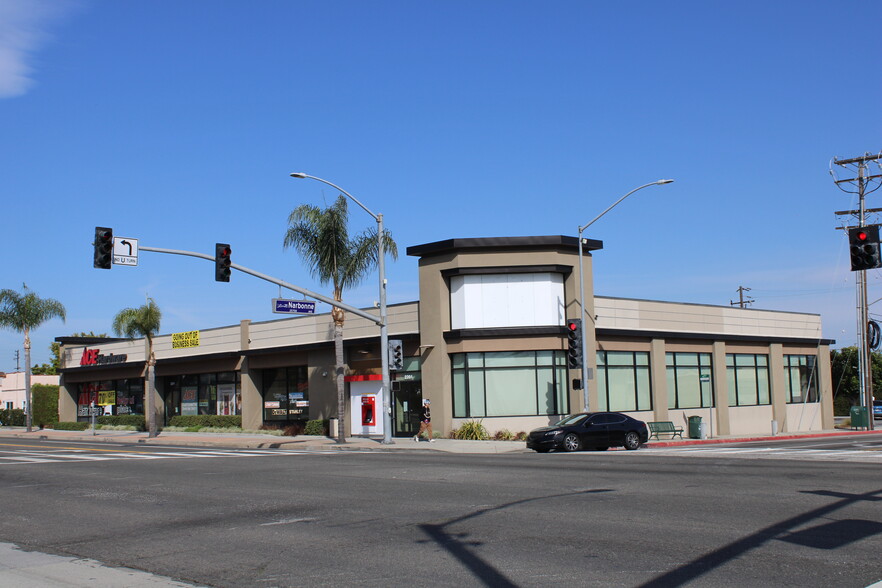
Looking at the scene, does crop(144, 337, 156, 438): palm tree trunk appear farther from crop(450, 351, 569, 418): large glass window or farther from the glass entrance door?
crop(450, 351, 569, 418): large glass window

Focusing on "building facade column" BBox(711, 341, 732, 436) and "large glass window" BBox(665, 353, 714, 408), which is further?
"building facade column" BBox(711, 341, 732, 436)

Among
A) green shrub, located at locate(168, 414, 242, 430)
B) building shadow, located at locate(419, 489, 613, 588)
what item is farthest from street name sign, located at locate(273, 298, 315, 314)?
green shrub, located at locate(168, 414, 242, 430)

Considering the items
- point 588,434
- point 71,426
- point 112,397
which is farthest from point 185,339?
point 588,434

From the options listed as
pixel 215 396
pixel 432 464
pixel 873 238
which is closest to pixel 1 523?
pixel 432 464

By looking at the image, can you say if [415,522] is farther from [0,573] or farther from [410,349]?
[410,349]

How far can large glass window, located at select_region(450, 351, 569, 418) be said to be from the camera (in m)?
34.8

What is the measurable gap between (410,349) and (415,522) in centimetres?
2496

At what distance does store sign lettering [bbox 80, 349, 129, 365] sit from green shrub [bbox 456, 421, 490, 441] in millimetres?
28353

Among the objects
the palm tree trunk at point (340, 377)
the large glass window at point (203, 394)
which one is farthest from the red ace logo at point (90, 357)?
the palm tree trunk at point (340, 377)

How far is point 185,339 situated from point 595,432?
28848 mm

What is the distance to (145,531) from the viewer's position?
11875 mm

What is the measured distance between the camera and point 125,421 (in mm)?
52625

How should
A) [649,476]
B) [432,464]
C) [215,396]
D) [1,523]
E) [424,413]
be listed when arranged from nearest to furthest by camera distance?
[1,523] → [649,476] → [432,464] → [424,413] → [215,396]

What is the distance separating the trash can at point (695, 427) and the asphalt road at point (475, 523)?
57.4ft
